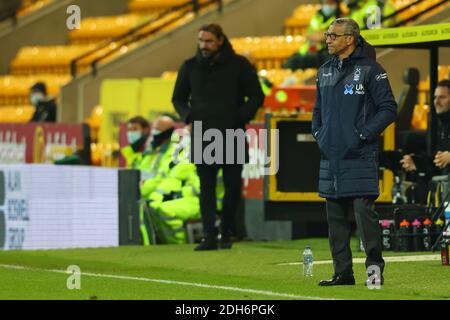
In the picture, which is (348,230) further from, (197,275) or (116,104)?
(116,104)

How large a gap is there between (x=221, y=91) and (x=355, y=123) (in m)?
4.34

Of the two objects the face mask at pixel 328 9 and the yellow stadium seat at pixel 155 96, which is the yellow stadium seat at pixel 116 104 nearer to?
the yellow stadium seat at pixel 155 96

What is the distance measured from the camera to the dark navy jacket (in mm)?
11359

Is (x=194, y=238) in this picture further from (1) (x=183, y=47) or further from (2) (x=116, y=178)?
(1) (x=183, y=47)

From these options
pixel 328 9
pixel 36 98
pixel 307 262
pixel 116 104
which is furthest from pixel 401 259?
pixel 36 98

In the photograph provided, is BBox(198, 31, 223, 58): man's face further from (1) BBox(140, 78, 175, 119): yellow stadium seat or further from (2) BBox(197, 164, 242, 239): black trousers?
(1) BBox(140, 78, 175, 119): yellow stadium seat

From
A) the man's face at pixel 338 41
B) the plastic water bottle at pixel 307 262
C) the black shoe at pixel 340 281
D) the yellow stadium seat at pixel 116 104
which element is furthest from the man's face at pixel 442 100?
the yellow stadium seat at pixel 116 104

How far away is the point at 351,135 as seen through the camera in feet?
37.2

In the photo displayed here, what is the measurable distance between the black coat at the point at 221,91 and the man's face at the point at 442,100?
1.65 m

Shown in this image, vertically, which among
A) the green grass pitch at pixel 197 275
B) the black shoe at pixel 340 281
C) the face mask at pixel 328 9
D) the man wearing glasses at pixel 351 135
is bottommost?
the green grass pitch at pixel 197 275

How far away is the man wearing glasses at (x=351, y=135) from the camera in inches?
448

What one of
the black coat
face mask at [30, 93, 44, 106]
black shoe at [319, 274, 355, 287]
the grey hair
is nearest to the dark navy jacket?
the grey hair
